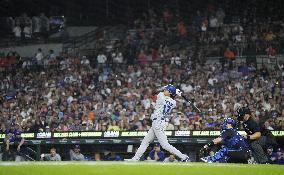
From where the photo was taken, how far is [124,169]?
754 cm

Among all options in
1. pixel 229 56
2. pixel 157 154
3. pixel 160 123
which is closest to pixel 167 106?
pixel 160 123

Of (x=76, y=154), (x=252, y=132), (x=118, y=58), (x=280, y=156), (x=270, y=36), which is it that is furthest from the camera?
(x=118, y=58)

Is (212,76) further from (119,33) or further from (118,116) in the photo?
(119,33)

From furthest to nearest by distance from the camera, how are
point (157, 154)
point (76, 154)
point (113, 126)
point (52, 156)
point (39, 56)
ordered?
point (39, 56), point (113, 126), point (76, 154), point (52, 156), point (157, 154)

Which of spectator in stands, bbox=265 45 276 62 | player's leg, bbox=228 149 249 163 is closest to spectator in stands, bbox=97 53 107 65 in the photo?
spectator in stands, bbox=265 45 276 62

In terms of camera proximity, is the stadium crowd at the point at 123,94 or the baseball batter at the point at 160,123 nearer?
the baseball batter at the point at 160,123

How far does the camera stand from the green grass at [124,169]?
24.7ft

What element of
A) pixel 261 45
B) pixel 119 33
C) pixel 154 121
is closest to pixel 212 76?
pixel 261 45

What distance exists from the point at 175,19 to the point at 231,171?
19152 mm

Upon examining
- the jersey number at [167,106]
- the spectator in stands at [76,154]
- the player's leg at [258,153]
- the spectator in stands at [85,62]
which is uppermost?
the spectator in stands at [85,62]

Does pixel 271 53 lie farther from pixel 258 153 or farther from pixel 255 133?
pixel 255 133

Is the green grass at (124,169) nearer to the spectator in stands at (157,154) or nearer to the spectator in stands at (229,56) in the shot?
the spectator in stands at (157,154)

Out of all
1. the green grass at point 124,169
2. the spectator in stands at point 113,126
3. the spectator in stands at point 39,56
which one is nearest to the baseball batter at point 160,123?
the green grass at point 124,169

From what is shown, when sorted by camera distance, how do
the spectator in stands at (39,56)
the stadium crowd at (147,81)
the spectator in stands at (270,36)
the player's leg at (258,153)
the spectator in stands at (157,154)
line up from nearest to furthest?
the player's leg at (258,153)
the spectator in stands at (157,154)
the stadium crowd at (147,81)
the spectator in stands at (270,36)
the spectator in stands at (39,56)
